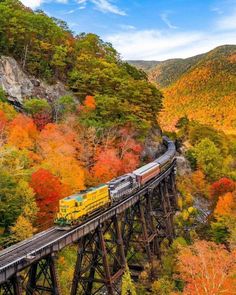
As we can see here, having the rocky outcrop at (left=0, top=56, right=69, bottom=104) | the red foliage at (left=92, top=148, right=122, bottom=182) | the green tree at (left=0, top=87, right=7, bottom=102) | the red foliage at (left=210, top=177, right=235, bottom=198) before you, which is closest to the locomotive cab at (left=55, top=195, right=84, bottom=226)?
the red foliage at (left=92, top=148, right=122, bottom=182)

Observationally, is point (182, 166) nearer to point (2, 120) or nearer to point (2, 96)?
point (2, 96)

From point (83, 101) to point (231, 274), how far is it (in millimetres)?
35617

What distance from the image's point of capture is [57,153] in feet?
133

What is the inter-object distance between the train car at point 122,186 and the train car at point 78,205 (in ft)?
7.70

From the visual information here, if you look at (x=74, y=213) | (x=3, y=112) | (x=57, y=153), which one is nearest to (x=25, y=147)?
(x=57, y=153)

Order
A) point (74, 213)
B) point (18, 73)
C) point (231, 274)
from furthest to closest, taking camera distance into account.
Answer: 1. point (18, 73)
2. point (231, 274)
3. point (74, 213)

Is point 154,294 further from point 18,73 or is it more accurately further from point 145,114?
point 18,73

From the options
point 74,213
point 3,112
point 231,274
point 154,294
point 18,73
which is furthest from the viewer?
point 18,73

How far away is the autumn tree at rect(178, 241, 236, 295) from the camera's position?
2909cm

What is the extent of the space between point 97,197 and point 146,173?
11778mm

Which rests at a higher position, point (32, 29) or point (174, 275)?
point (32, 29)

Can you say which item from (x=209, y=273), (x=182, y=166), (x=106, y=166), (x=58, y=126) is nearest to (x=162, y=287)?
(x=209, y=273)

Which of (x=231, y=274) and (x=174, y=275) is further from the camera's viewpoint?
(x=174, y=275)

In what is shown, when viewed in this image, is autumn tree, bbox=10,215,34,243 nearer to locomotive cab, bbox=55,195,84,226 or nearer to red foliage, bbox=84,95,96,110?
locomotive cab, bbox=55,195,84,226
